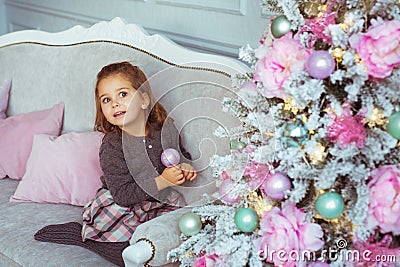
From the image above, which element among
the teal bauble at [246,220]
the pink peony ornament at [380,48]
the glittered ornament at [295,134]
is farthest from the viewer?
the teal bauble at [246,220]

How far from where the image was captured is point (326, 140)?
1.58m

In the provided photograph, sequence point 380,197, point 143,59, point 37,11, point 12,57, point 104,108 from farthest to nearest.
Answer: point 37,11
point 12,57
point 143,59
point 104,108
point 380,197

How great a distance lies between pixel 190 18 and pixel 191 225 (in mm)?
1262

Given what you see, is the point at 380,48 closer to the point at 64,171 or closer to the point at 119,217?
the point at 119,217

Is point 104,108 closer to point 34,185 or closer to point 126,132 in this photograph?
point 126,132

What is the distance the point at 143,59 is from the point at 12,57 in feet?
2.96

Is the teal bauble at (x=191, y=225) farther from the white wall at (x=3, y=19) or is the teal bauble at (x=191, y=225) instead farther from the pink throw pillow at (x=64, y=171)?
the white wall at (x=3, y=19)

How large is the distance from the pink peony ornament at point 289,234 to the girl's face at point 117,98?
79 centimetres

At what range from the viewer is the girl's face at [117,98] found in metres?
2.30

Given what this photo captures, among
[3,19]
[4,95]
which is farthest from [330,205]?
[3,19]

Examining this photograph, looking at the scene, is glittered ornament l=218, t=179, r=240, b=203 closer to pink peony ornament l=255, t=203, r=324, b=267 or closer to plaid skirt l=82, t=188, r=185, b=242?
pink peony ornament l=255, t=203, r=324, b=267

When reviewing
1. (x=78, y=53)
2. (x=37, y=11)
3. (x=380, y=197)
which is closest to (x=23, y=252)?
(x=78, y=53)

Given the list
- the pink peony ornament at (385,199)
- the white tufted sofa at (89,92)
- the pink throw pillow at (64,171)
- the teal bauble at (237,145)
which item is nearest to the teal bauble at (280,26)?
the teal bauble at (237,145)

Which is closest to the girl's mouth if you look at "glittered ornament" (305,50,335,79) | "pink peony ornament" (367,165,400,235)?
"glittered ornament" (305,50,335,79)
